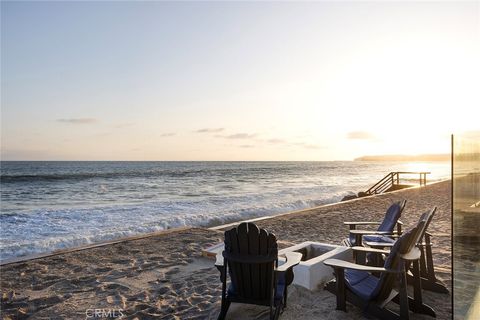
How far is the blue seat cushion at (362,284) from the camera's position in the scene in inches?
121

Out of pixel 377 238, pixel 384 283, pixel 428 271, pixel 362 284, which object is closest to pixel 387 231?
pixel 377 238

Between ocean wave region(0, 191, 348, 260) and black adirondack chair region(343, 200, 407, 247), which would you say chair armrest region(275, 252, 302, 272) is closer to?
black adirondack chair region(343, 200, 407, 247)

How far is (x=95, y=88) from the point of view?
14.9 metres

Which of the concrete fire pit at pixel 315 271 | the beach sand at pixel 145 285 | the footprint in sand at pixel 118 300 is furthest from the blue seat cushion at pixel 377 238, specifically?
the footprint in sand at pixel 118 300

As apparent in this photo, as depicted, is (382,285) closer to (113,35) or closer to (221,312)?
(221,312)

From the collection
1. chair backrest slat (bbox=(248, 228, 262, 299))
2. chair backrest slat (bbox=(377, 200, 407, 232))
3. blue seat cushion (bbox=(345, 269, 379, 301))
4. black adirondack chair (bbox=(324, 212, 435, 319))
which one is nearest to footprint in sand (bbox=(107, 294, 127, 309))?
chair backrest slat (bbox=(248, 228, 262, 299))

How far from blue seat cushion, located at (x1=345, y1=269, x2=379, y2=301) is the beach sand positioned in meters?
0.27

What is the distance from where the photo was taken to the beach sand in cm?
352

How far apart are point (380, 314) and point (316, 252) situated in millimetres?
1765

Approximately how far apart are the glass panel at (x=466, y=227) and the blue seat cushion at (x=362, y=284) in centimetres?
67

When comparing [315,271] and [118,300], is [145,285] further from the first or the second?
[315,271]

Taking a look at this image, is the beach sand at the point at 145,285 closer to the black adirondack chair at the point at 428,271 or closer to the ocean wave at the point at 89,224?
the black adirondack chair at the point at 428,271

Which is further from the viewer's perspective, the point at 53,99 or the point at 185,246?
the point at 53,99

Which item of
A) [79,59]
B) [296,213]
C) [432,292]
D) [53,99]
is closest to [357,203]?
[296,213]
